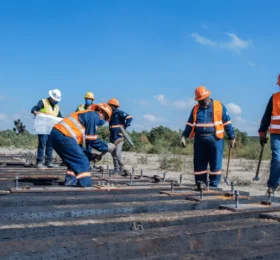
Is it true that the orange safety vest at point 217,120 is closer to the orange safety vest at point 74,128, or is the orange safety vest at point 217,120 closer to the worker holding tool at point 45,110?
the orange safety vest at point 74,128

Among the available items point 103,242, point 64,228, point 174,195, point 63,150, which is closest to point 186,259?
point 103,242

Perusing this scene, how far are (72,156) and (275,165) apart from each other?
289 cm

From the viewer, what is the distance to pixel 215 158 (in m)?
7.43

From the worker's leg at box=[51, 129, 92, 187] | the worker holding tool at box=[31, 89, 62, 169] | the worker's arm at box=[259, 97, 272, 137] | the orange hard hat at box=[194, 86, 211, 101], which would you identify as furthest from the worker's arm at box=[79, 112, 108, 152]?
the worker holding tool at box=[31, 89, 62, 169]

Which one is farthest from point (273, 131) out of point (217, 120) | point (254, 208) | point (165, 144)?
point (165, 144)

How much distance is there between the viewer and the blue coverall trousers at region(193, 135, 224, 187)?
738 centimetres

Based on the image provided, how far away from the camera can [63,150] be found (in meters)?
6.76

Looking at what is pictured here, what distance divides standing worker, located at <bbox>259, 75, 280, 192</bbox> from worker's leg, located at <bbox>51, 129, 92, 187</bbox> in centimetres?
258

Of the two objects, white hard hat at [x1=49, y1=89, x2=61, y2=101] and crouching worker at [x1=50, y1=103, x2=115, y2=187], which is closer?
crouching worker at [x1=50, y1=103, x2=115, y2=187]

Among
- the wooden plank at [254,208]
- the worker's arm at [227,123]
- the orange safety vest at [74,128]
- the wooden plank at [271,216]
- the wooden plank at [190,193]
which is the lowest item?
the wooden plank at [271,216]

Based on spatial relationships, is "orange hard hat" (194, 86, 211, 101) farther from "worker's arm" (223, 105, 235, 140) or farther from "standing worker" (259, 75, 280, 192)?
Answer: "standing worker" (259, 75, 280, 192)

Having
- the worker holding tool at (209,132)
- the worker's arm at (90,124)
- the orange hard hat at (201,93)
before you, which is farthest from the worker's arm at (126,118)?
the worker's arm at (90,124)

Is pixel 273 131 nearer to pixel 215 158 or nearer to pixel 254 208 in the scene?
pixel 215 158

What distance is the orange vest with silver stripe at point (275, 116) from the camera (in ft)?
21.1
